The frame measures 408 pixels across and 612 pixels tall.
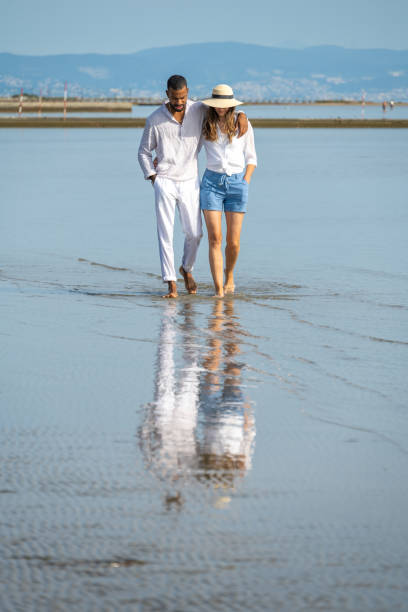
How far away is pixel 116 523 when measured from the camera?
131 inches

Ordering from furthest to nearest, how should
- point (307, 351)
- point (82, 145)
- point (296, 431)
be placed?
point (82, 145)
point (307, 351)
point (296, 431)

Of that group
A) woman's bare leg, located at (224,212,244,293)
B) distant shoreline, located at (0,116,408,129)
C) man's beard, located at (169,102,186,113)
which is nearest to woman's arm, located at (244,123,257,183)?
woman's bare leg, located at (224,212,244,293)

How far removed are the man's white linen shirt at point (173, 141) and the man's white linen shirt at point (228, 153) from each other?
13 cm

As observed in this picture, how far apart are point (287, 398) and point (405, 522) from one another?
5.45ft

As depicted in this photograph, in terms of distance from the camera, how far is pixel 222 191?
8141 millimetres

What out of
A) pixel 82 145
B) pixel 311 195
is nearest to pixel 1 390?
pixel 311 195

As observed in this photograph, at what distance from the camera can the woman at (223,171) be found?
25.7 ft

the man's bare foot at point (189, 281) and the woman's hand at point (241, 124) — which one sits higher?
the woman's hand at point (241, 124)

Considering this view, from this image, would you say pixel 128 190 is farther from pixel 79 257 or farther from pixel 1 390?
pixel 1 390

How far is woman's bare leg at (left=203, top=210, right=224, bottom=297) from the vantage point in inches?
323

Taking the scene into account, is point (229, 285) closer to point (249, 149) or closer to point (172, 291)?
point (172, 291)

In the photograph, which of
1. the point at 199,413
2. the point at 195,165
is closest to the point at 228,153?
the point at 195,165

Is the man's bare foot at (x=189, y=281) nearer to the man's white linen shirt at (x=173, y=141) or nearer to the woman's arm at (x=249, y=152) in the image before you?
the man's white linen shirt at (x=173, y=141)

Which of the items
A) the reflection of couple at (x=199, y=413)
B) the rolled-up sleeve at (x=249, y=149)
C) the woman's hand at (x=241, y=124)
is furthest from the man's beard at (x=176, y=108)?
the reflection of couple at (x=199, y=413)
